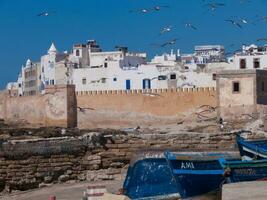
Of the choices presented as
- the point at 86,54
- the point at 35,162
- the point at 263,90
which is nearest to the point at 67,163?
the point at 35,162

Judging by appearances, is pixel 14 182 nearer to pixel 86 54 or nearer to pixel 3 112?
pixel 3 112

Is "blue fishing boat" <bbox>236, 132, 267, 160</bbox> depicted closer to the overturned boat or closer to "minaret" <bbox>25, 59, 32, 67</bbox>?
the overturned boat

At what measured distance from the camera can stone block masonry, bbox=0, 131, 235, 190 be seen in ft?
48.2

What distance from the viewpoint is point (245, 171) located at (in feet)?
31.8

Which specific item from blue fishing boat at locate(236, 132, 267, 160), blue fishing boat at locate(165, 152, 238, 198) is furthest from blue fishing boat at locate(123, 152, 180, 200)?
blue fishing boat at locate(236, 132, 267, 160)

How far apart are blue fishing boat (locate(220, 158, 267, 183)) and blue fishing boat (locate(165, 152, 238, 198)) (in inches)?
6.6

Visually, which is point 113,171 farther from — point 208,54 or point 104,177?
point 208,54

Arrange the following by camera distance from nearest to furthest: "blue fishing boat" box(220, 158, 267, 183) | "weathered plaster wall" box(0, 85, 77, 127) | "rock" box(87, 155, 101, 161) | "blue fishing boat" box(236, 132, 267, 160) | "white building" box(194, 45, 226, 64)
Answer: "blue fishing boat" box(220, 158, 267, 183) < "blue fishing boat" box(236, 132, 267, 160) < "rock" box(87, 155, 101, 161) < "weathered plaster wall" box(0, 85, 77, 127) < "white building" box(194, 45, 226, 64)

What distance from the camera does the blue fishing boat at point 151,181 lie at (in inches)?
440

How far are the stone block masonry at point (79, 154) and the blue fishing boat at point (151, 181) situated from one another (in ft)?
9.80

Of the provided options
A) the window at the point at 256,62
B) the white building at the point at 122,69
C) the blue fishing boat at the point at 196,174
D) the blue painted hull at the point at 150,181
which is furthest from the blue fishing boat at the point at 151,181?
the window at the point at 256,62

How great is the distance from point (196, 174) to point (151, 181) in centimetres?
159

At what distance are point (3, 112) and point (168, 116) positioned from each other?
13.6 meters

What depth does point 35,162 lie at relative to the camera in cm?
1484
